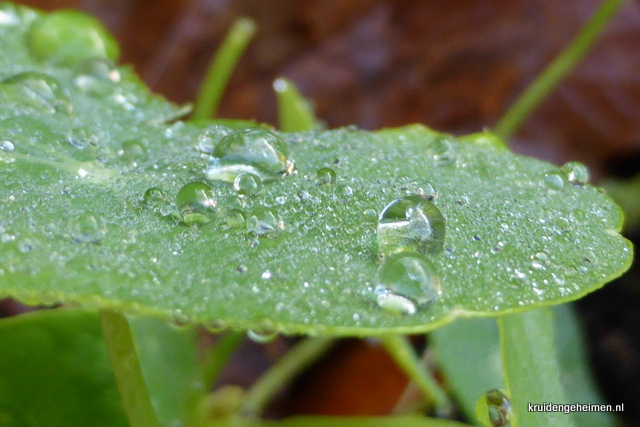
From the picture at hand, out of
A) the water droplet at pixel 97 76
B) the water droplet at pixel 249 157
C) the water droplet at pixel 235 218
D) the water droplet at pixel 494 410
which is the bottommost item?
the water droplet at pixel 494 410

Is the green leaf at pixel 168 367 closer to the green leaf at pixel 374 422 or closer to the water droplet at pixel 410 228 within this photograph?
the green leaf at pixel 374 422

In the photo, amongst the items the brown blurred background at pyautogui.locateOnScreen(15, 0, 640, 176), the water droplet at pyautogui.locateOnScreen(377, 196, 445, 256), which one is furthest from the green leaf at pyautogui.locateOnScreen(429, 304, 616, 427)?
the brown blurred background at pyautogui.locateOnScreen(15, 0, 640, 176)

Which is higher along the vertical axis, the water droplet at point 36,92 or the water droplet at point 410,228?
the water droplet at point 36,92

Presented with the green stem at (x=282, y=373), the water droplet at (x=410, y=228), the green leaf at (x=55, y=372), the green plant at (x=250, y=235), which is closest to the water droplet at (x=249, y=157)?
the green plant at (x=250, y=235)

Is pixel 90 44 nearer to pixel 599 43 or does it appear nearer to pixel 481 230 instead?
pixel 481 230

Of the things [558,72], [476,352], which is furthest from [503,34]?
[476,352]

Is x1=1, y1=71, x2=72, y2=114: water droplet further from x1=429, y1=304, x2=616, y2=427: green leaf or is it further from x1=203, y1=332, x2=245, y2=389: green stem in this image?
x1=429, y1=304, x2=616, y2=427: green leaf

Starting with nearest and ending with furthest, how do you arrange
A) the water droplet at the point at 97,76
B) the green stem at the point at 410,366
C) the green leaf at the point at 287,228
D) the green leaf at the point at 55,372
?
the green leaf at the point at 287,228 → the green leaf at the point at 55,372 → the water droplet at the point at 97,76 → the green stem at the point at 410,366

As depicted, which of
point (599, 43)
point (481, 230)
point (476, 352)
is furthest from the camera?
point (599, 43)

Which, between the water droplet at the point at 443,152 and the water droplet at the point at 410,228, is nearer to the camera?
the water droplet at the point at 410,228
